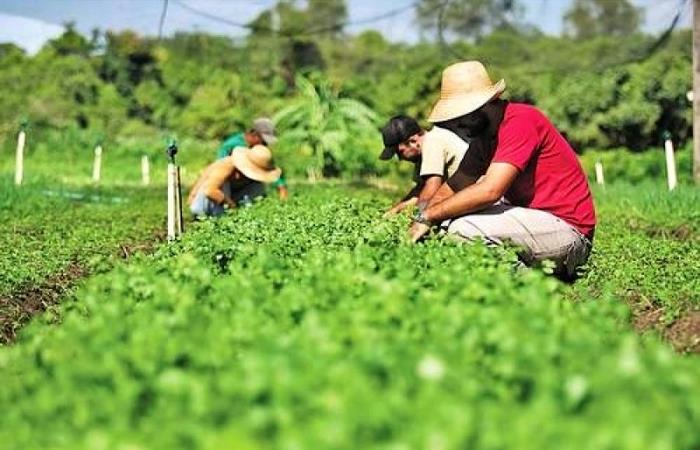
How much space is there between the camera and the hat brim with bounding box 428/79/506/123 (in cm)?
675

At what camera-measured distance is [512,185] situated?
7.12 metres

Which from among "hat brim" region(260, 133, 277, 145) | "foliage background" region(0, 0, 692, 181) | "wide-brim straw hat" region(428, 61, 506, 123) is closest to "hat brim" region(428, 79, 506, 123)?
"wide-brim straw hat" region(428, 61, 506, 123)

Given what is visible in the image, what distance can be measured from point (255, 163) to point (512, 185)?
5.77 meters

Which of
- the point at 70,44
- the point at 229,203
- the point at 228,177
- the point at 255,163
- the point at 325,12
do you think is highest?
the point at 325,12

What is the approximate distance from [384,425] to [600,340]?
1.29 meters

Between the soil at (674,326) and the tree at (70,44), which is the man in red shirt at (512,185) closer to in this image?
the soil at (674,326)

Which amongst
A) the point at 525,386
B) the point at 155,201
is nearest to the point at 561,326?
the point at 525,386

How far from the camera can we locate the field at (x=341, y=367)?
2.46 m

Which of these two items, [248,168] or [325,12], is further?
[325,12]

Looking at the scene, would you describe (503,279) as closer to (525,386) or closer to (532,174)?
(525,386)

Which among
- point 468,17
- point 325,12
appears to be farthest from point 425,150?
point 325,12

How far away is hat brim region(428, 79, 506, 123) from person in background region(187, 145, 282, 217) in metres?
5.37

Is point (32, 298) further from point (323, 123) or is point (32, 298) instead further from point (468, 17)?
point (468, 17)

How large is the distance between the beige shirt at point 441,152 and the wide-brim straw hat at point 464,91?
45.3 inches
